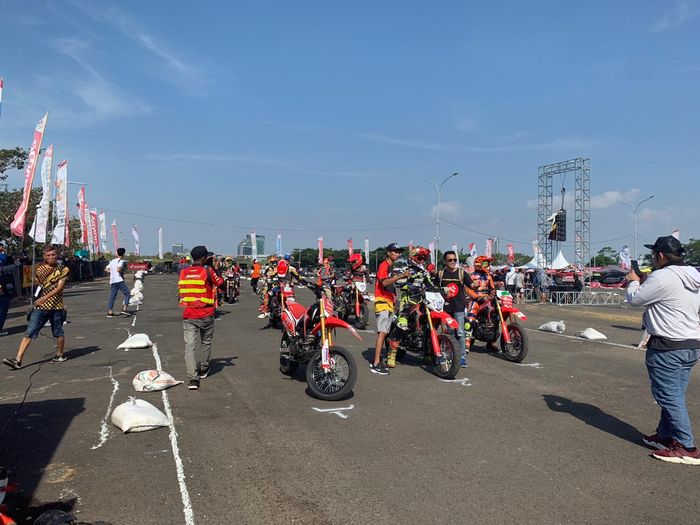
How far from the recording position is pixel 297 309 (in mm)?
7645

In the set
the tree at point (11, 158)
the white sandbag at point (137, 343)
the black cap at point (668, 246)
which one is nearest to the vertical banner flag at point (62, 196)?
the tree at point (11, 158)

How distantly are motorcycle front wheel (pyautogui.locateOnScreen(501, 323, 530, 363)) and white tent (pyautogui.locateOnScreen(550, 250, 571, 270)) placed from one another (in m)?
29.4

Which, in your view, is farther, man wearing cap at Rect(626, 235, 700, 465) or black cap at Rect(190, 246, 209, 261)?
black cap at Rect(190, 246, 209, 261)

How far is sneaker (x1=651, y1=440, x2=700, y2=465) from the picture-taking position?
451cm

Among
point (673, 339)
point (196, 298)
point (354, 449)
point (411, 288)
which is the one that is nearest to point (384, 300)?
point (411, 288)

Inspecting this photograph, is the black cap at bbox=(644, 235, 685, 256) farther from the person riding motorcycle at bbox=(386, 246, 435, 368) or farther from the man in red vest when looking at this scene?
the man in red vest

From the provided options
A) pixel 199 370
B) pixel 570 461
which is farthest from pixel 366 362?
pixel 570 461

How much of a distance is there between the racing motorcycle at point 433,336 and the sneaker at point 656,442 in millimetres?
2842

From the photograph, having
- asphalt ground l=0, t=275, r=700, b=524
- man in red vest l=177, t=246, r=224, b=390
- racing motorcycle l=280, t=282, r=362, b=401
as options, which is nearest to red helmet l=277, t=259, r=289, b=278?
racing motorcycle l=280, t=282, r=362, b=401

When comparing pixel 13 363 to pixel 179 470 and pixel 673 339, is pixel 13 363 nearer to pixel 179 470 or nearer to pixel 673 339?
pixel 179 470

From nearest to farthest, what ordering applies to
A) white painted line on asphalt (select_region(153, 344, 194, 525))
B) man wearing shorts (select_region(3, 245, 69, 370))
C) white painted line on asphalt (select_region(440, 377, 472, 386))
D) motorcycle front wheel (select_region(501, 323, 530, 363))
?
white painted line on asphalt (select_region(153, 344, 194, 525)) → white painted line on asphalt (select_region(440, 377, 472, 386)) → man wearing shorts (select_region(3, 245, 69, 370)) → motorcycle front wheel (select_region(501, 323, 530, 363))

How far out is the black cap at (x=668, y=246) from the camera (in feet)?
15.3

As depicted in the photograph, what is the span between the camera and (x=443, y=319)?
25.4 ft

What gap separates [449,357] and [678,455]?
11.2ft
